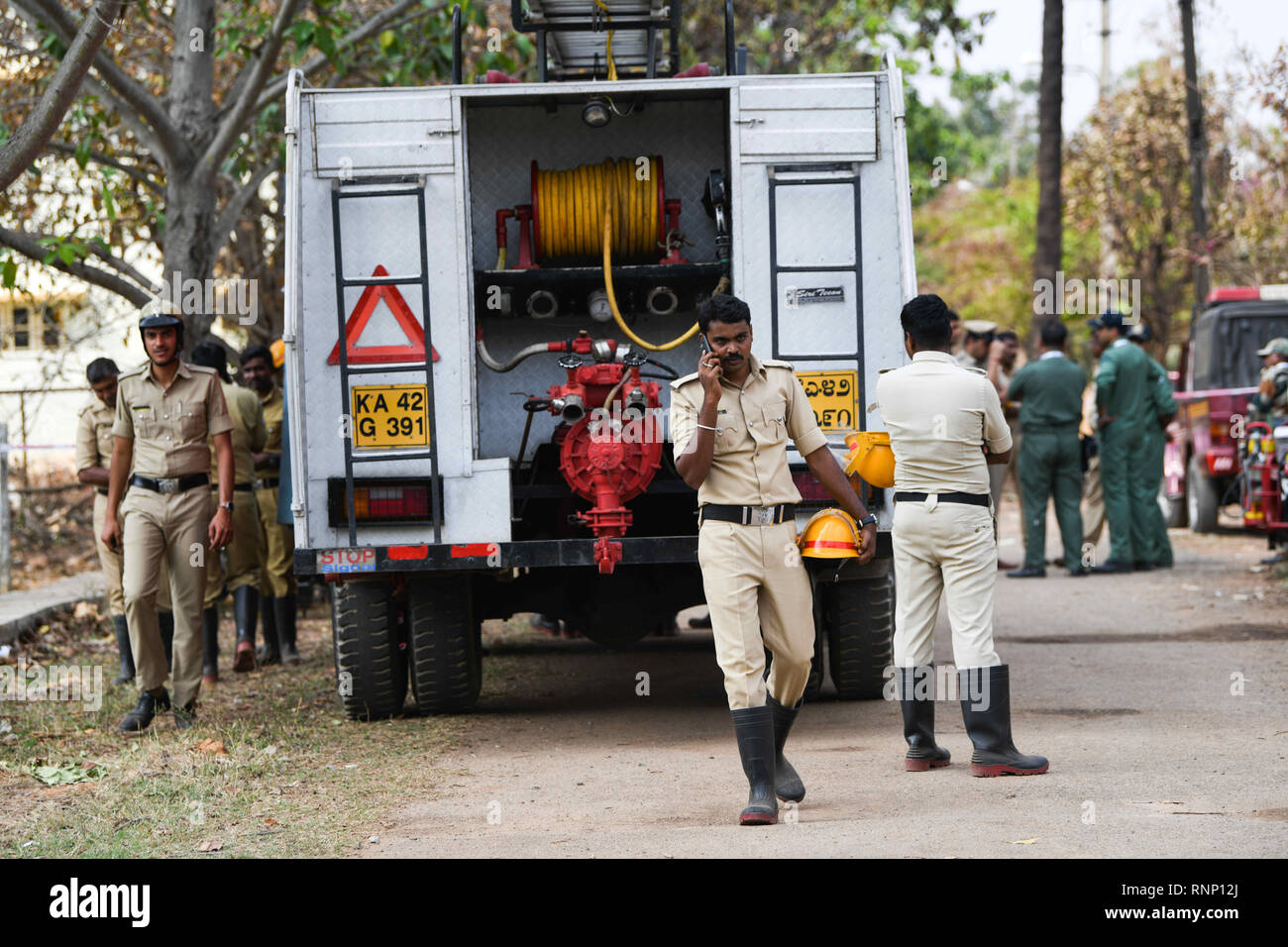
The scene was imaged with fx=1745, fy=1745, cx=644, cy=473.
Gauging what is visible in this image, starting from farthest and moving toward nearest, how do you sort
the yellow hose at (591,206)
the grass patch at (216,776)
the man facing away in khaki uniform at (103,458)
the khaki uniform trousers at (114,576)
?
the man facing away in khaki uniform at (103,458)
the khaki uniform trousers at (114,576)
the yellow hose at (591,206)
the grass patch at (216,776)

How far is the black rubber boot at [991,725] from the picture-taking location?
6770 millimetres

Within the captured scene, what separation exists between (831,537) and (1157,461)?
30.7ft

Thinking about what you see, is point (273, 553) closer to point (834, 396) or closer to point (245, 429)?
point (245, 429)

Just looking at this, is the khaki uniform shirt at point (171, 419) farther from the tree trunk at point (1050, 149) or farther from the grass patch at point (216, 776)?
the tree trunk at point (1050, 149)

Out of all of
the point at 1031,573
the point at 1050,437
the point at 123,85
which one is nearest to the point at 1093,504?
the point at 1031,573

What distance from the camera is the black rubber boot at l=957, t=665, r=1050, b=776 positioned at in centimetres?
677

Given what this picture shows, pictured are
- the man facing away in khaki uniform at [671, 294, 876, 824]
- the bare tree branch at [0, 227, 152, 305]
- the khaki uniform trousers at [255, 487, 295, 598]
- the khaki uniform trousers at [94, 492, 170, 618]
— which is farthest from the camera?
the khaki uniform trousers at [255, 487, 295, 598]

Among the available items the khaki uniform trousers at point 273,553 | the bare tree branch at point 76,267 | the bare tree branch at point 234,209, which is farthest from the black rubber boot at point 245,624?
the bare tree branch at point 234,209

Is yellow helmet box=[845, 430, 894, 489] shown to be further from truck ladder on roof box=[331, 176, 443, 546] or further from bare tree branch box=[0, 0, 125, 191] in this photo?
bare tree branch box=[0, 0, 125, 191]

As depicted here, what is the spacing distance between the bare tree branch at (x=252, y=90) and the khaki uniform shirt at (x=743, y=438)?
683 cm

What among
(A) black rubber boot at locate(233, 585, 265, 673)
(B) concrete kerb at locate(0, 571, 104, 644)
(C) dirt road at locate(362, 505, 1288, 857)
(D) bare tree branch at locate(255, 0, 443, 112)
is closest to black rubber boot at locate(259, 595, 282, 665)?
(A) black rubber boot at locate(233, 585, 265, 673)

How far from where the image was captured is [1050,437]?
14.4m

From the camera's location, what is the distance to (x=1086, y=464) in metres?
15.8

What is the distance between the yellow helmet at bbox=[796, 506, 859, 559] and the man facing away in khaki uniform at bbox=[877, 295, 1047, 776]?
53 centimetres
